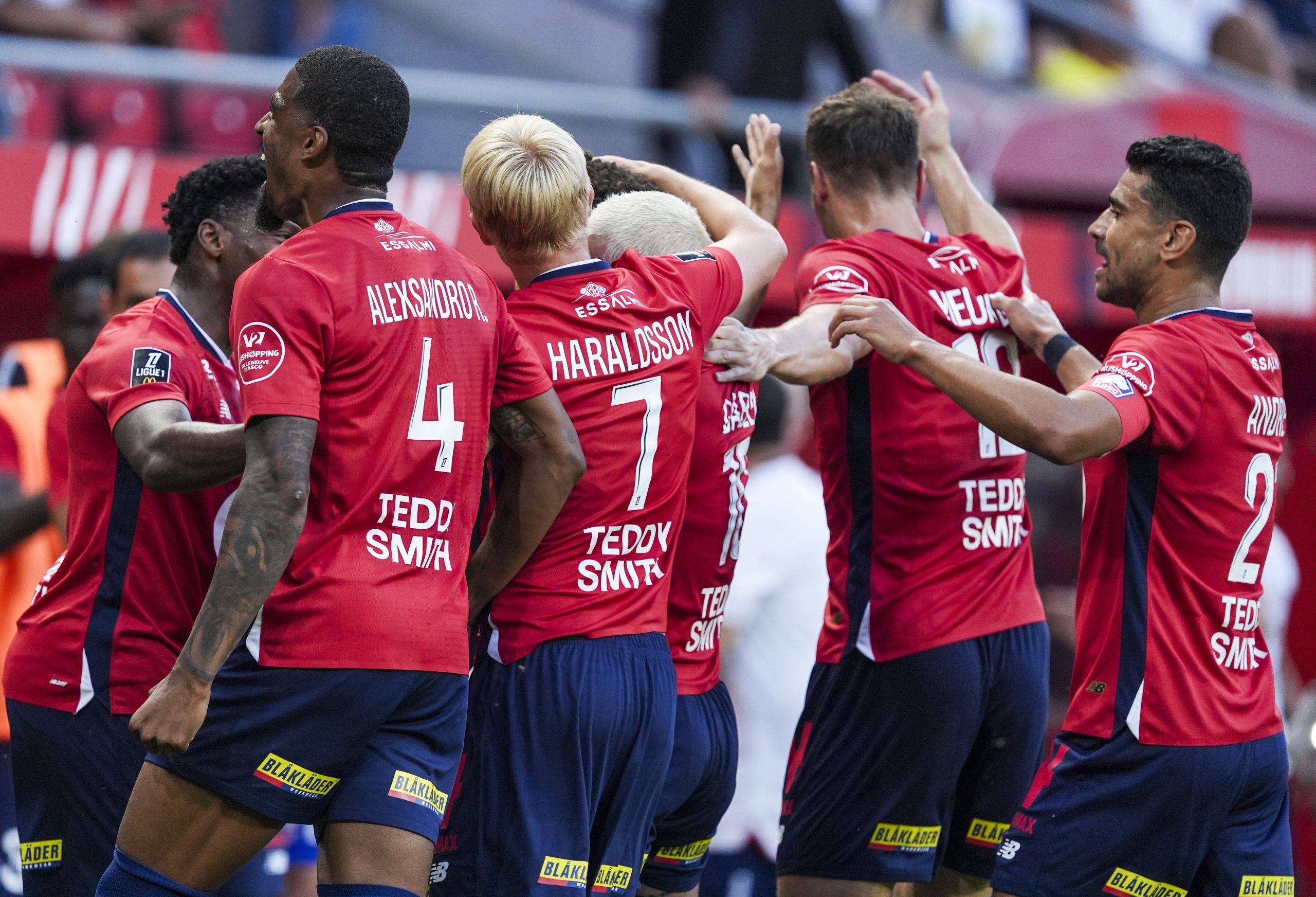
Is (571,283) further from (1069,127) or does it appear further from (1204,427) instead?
(1069,127)

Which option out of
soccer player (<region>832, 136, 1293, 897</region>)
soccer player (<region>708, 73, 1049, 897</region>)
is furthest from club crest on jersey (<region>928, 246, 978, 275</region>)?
soccer player (<region>832, 136, 1293, 897</region>)

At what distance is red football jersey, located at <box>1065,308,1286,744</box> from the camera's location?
13.5ft

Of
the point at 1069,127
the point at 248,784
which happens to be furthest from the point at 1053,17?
the point at 248,784

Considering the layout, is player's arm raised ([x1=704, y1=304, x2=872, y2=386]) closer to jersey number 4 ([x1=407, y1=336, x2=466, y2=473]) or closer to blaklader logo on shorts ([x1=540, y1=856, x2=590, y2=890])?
jersey number 4 ([x1=407, y1=336, x2=466, y2=473])

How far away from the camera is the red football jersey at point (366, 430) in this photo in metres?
3.31

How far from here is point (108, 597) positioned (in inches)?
158

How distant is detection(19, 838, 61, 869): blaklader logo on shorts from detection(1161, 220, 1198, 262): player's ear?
10.6ft

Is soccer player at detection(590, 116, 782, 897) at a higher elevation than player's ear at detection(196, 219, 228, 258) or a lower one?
lower

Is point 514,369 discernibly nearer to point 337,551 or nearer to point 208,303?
point 337,551

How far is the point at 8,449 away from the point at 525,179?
3124 millimetres

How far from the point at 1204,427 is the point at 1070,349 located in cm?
56

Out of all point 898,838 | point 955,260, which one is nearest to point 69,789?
point 898,838

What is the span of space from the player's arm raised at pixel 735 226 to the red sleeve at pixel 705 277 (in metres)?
0.06

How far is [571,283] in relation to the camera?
12.9ft
